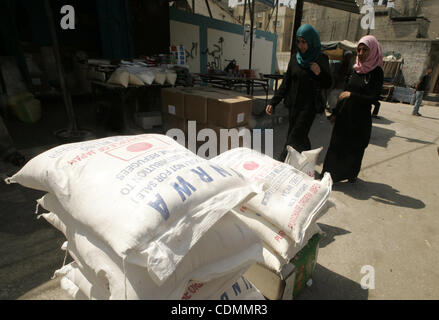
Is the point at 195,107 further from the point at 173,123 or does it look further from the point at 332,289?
the point at 332,289

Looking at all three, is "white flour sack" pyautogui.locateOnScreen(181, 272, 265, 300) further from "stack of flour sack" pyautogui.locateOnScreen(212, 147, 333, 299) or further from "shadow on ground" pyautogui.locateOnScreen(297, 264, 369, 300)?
"shadow on ground" pyautogui.locateOnScreen(297, 264, 369, 300)

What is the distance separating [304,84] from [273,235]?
194 centimetres

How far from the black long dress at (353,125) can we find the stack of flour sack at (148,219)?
6.32 ft

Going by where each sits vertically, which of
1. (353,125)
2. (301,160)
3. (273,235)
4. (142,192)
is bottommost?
(273,235)

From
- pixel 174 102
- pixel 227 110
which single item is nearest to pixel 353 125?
pixel 227 110

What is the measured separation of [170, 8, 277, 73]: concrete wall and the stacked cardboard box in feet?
16.8

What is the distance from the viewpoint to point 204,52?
348 inches

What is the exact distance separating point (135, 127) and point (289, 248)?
366 centimetres

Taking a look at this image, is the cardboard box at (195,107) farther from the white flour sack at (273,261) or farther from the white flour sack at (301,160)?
the white flour sack at (273,261)

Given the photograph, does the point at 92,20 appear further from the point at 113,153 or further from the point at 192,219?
the point at 192,219

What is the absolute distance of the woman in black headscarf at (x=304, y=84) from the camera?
2510 millimetres

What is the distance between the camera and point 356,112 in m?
2.69

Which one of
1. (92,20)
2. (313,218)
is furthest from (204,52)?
(313,218)

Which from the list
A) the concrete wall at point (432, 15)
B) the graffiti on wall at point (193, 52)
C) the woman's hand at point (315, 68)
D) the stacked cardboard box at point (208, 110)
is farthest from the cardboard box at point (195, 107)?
the concrete wall at point (432, 15)
